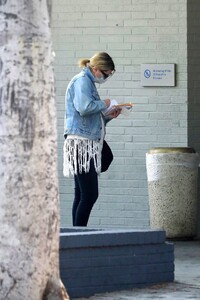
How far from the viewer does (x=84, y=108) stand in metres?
9.62

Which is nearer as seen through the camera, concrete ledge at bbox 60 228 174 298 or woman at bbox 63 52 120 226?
concrete ledge at bbox 60 228 174 298

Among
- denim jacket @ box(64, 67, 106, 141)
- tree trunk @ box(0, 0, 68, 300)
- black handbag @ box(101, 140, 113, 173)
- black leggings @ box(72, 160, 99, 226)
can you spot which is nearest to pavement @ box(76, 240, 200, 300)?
black leggings @ box(72, 160, 99, 226)

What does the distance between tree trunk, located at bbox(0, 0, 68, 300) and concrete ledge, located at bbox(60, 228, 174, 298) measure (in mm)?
2354

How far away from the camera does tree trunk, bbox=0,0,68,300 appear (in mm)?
5176

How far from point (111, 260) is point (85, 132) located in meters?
2.11

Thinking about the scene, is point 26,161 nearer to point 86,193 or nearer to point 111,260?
point 111,260

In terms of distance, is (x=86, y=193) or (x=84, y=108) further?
(x=86, y=193)

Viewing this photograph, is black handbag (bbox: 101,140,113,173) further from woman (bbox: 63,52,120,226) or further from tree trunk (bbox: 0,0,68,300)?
tree trunk (bbox: 0,0,68,300)

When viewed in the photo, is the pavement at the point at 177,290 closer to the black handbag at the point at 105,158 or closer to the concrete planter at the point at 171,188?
the black handbag at the point at 105,158

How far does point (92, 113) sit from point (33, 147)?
177 inches

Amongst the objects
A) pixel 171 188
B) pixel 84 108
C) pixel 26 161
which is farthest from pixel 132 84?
pixel 26 161

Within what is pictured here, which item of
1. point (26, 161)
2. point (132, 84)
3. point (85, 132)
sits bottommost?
point (26, 161)

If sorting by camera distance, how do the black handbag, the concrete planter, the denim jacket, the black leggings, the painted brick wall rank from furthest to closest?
the painted brick wall → the concrete planter → the black handbag → the black leggings → the denim jacket

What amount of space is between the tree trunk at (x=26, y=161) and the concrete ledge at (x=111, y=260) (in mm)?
2354
